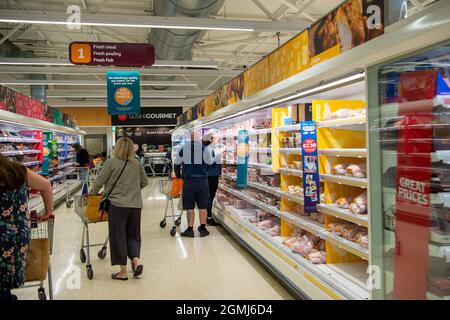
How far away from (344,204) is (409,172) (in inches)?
53.2

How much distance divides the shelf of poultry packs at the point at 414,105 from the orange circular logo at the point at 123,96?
8.65 m

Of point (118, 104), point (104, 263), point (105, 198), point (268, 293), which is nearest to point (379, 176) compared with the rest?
point (268, 293)

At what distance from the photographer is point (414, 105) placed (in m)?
2.58

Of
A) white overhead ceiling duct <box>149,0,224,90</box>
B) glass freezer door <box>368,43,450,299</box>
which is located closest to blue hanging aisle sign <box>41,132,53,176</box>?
white overhead ceiling duct <box>149,0,224,90</box>

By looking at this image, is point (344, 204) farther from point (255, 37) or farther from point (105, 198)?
point (255, 37)

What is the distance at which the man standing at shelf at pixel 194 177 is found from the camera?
22.1 feet

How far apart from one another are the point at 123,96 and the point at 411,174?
29.7 ft

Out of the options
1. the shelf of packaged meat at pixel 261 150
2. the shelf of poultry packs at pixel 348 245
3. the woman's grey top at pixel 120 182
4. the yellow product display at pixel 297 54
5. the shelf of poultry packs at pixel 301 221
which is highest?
the yellow product display at pixel 297 54

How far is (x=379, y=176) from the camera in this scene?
9.19 feet

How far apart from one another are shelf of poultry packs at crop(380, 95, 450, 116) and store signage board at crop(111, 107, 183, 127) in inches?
743

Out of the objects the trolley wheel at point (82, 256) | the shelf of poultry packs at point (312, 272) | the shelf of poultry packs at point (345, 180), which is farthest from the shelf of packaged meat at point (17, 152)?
the shelf of poultry packs at point (345, 180)

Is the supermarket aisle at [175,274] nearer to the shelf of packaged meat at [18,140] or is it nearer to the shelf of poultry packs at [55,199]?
the shelf of poultry packs at [55,199]

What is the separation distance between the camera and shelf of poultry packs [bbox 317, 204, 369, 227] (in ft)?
10.8

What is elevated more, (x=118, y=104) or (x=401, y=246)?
(x=118, y=104)
